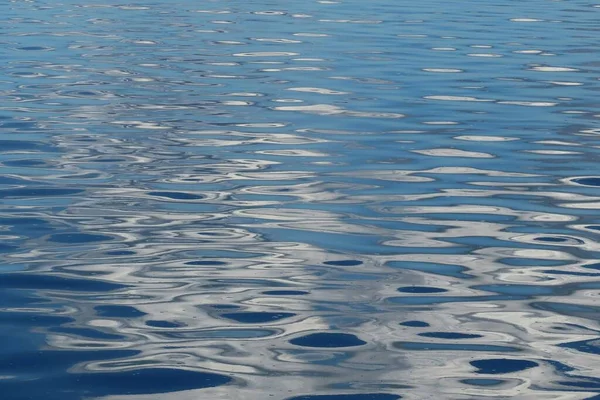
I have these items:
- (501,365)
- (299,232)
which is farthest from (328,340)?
(299,232)

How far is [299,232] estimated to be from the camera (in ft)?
22.8

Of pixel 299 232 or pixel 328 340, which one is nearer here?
pixel 328 340

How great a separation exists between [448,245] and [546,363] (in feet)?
6.20

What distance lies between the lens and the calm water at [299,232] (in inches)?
190

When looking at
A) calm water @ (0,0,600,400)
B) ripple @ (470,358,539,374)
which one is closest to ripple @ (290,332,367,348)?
calm water @ (0,0,600,400)

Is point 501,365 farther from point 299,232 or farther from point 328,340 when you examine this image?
point 299,232

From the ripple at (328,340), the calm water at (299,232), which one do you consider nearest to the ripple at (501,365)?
the calm water at (299,232)

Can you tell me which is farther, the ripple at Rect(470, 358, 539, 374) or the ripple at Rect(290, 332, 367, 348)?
the ripple at Rect(290, 332, 367, 348)

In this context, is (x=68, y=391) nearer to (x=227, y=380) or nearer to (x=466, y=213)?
(x=227, y=380)

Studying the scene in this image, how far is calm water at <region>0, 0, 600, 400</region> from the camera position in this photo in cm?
482

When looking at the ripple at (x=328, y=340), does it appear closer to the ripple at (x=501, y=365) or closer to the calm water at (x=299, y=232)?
the calm water at (x=299, y=232)

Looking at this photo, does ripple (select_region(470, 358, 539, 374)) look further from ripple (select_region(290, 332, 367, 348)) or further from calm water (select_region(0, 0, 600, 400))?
ripple (select_region(290, 332, 367, 348))

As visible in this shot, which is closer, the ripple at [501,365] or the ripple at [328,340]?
the ripple at [501,365]

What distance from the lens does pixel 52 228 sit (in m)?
6.98
